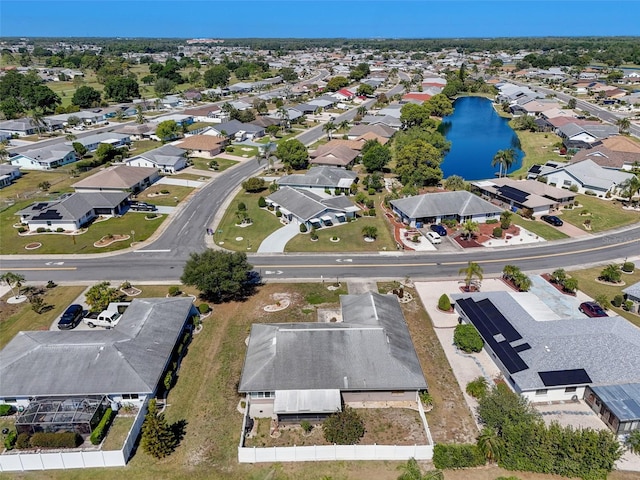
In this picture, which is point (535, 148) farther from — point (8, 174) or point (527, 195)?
point (8, 174)

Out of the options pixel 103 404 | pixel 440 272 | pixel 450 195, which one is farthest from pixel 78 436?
pixel 450 195

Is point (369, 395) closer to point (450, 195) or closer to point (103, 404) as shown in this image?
point (103, 404)

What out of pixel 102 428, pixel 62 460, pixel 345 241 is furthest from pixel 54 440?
pixel 345 241

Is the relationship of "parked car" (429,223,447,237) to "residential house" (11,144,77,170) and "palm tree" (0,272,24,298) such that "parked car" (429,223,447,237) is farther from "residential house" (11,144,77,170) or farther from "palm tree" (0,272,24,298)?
"residential house" (11,144,77,170)

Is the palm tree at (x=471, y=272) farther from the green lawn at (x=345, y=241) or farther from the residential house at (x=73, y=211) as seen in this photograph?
the residential house at (x=73, y=211)

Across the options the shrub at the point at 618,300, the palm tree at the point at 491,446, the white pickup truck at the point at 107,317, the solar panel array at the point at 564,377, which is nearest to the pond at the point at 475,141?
the shrub at the point at 618,300

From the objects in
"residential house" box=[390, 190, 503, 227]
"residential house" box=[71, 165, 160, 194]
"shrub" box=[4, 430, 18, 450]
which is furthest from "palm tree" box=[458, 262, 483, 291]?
Result: "residential house" box=[71, 165, 160, 194]
